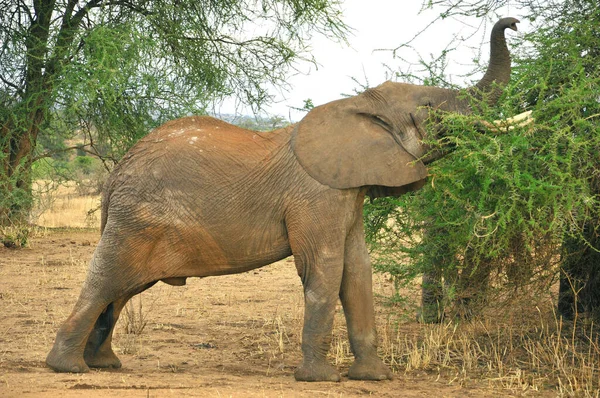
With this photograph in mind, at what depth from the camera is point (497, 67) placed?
6.38m

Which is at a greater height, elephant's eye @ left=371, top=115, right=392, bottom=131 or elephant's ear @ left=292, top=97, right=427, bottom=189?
elephant's eye @ left=371, top=115, right=392, bottom=131

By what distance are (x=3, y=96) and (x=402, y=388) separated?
35.2 feet

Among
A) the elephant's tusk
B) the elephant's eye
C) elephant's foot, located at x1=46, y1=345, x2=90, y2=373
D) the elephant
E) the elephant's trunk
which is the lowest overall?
elephant's foot, located at x1=46, y1=345, x2=90, y2=373

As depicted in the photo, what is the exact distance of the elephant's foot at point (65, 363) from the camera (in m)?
6.59

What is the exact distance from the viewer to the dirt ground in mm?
6160

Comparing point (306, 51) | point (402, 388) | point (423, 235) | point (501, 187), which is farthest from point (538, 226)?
point (306, 51)

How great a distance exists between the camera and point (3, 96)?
15219 millimetres

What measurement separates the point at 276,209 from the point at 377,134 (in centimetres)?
90

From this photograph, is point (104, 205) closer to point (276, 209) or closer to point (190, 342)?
point (276, 209)

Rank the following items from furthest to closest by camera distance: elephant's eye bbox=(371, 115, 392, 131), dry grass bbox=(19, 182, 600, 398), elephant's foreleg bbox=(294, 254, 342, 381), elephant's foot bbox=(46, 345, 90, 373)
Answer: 1. dry grass bbox=(19, 182, 600, 398)
2. elephant's eye bbox=(371, 115, 392, 131)
3. elephant's foot bbox=(46, 345, 90, 373)
4. elephant's foreleg bbox=(294, 254, 342, 381)

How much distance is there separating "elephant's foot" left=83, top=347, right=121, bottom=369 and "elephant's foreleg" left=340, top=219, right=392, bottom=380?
177cm

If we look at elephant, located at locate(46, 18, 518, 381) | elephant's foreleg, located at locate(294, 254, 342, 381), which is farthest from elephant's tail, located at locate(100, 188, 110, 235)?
elephant's foreleg, located at locate(294, 254, 342, 381)

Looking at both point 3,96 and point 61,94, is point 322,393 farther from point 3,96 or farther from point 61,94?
point 3,96

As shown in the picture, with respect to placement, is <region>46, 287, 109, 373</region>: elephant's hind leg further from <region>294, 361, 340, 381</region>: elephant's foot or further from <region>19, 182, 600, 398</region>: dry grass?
<region>294, 361, 340, 381</region>: elephant's foot
